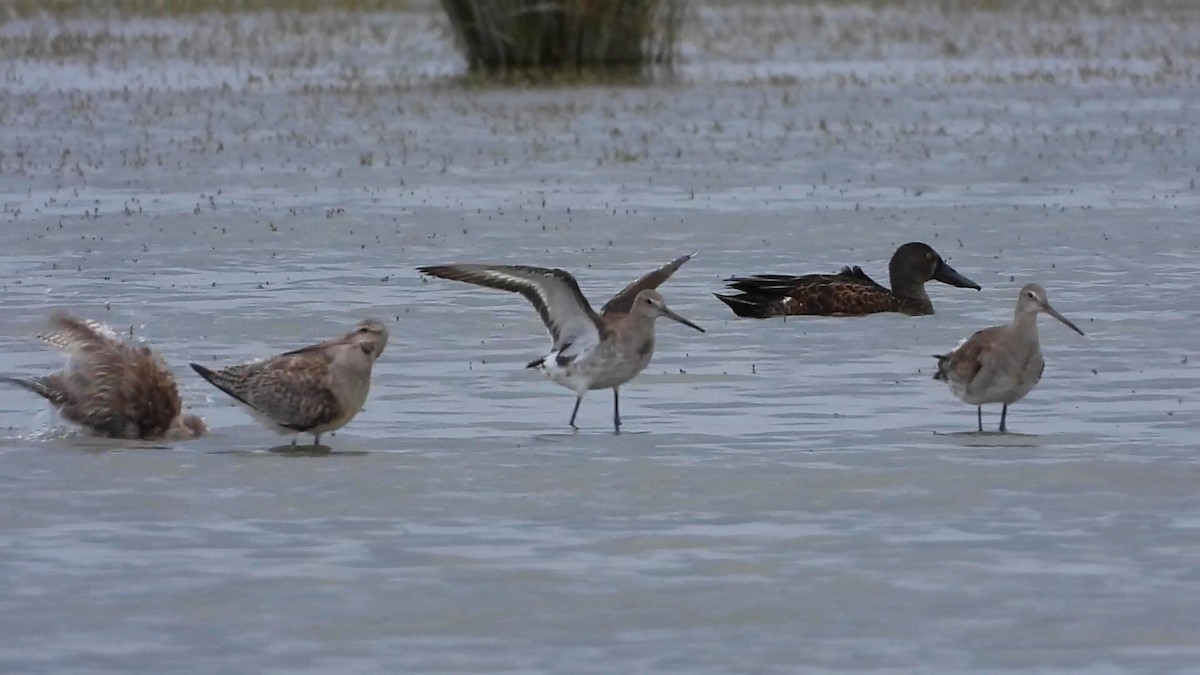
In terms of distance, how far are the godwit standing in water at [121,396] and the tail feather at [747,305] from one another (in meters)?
3.94

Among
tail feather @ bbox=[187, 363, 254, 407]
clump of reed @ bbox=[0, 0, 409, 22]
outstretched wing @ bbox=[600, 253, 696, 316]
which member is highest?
clump of reed @ bbox=[0, 0, 409, 22]

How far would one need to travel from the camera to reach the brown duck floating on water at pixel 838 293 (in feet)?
41.2

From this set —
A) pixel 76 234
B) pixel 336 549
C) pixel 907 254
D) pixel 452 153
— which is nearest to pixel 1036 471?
pixel 336 549

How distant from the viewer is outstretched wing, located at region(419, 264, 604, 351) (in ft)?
30.9

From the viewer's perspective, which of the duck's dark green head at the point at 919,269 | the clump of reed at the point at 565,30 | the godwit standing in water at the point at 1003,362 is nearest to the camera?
the godwit standing in water at the point at 1003,362

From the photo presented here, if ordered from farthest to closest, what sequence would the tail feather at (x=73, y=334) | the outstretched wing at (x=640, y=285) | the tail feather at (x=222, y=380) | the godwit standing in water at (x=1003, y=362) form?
the outstretched wing at (x=640, y=285) → the tail feather at (x=73, y=334) → the godwit standing in water at (x=1003, y=362) → the tail feather at (x=222, y=380)

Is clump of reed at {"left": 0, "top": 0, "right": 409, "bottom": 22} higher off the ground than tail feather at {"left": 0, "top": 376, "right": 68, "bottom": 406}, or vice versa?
clump of reed at {"left": 0, "top": 0, "right": 409, "bottom": 22}

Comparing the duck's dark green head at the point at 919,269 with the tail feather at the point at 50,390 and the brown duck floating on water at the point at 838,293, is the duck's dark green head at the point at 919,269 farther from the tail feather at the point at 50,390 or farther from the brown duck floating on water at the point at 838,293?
the tail feather at the point at 50,390

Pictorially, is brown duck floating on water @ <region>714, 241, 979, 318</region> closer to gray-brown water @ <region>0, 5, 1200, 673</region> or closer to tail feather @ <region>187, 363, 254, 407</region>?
gray-brown water @ <region>0, 5, 1200, 673</region>

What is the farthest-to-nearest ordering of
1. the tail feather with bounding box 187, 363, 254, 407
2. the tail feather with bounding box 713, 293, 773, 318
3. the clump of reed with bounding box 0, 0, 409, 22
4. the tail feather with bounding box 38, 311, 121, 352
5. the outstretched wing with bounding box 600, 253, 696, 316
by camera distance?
the clump of reed with bounding box 0, 0, 409, 22 < the tail feather with bounding box 713, 293, 773, 318 < the outstretched wing with bounding box 600, 253, 696, 316 < the tail feather with bounding box 38, 311, 121, 352 < the tail feather with bounding box 187, 363, 254, 407

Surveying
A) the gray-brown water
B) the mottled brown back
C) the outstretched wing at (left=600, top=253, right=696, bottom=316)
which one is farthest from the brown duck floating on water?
the mottled brown back

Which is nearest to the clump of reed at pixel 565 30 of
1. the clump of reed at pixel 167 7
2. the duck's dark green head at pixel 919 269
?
the clump of reed at pixel 167 7

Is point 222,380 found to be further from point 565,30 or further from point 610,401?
point 565,30

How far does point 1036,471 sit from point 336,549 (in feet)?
8.14
